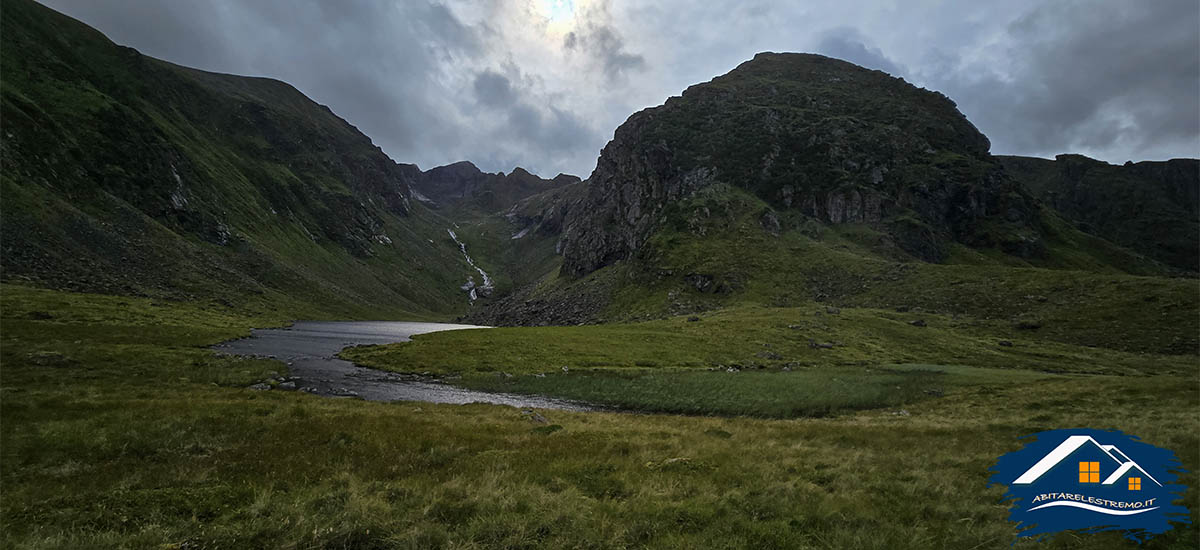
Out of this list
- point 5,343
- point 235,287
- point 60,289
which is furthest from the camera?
point 235,287

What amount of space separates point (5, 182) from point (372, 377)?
110337 millimetres

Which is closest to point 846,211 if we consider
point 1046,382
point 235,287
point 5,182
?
point 1046,382

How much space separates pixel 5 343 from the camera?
35656mm

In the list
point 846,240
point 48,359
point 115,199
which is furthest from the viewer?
point 846,240

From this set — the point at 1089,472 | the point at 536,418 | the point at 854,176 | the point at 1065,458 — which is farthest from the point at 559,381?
the point at 854,176

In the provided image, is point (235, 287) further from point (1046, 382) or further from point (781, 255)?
point (1046, 382)

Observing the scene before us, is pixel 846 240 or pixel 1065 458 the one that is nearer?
pixel 1065 458

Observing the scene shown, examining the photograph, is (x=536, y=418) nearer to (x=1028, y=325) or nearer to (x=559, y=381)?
(x=559, y=381)

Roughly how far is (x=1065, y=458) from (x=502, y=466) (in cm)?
1505

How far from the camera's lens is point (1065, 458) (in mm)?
11211

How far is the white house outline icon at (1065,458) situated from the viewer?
10.6 meters

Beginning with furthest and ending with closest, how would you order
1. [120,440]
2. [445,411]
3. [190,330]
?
[190,330] → [445,411] → [120,440]

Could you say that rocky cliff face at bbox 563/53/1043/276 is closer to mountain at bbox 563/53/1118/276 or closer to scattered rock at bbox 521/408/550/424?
mountain at bbox 563/53/1118/276

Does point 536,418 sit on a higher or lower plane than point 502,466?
lower
